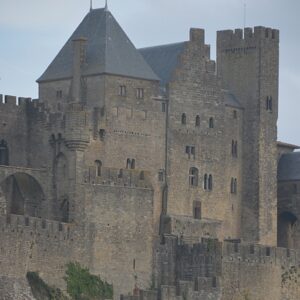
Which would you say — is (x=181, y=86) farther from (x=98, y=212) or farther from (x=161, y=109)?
(x=98, y=212)

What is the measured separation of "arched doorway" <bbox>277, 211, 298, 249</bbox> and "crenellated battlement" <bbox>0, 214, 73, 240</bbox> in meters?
20.6

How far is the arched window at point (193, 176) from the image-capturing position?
12125 cm

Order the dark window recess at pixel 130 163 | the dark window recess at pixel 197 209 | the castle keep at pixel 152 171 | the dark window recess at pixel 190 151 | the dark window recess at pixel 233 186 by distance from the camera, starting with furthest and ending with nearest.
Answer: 1. the dark window recess at pixel 233 186
2. the dark window recess at pixel 190 151
3. the dark window recess at pixel 197 209
4. the dark window recess at pixel 130 163
5. the castle keep at pixel 152 171

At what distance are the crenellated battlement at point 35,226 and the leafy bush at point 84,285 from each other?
1633 mm

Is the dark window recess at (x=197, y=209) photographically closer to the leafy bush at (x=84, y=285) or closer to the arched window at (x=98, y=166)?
the arched window at (x=98, y=166)

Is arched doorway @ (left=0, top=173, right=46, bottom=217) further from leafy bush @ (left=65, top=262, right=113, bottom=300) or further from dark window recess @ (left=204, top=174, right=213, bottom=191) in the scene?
dark window recess @ (left=204, top=174, right=213, bottom=191)

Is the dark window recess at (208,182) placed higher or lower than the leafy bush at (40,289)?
higher

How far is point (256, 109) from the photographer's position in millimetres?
126688

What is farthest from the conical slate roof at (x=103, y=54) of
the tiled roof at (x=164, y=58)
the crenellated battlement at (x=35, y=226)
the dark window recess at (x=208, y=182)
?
the crenellated battlement at (x=35, y=226)

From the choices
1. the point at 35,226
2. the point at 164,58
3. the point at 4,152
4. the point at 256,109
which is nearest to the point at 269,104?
the point at 256,109

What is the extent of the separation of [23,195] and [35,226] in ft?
17.5

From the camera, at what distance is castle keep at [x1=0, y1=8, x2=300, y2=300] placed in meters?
112

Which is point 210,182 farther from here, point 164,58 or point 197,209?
point 164,58

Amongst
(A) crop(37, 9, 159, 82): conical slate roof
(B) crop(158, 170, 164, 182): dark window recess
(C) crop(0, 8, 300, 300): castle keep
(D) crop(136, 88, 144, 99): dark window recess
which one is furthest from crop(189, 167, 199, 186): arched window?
(A) crop(37, 9, 159, 82): conical slate roof
